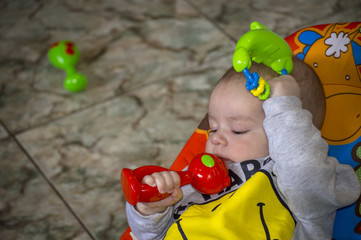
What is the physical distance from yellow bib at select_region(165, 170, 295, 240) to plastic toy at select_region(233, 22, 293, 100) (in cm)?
16

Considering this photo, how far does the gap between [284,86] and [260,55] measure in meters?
0.08

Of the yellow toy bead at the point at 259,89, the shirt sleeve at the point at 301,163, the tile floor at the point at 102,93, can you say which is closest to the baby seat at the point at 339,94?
the shirt sleeve at the point at 301,163

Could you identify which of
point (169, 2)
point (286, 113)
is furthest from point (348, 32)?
point (169, 2)

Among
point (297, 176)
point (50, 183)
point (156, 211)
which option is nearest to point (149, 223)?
point (156, 211)

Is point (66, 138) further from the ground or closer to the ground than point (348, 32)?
closer to the ground

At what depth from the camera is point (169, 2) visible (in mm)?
2137

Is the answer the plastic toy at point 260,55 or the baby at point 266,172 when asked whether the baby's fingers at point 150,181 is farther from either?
the plastic toy at point 260,55

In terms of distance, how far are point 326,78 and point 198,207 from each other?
41 cm

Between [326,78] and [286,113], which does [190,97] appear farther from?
[286,113]

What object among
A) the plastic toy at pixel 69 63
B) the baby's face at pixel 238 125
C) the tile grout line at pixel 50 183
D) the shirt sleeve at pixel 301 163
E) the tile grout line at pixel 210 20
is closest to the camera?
the shirt sleeve at pixel 301 163

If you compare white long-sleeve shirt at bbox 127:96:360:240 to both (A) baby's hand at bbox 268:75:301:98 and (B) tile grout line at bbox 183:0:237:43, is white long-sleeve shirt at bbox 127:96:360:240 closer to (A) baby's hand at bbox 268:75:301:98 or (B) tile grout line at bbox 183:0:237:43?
(A) baby's hand at bbox 268:75:301:98

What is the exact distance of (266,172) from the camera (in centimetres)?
92

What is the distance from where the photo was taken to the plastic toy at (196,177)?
2.80 ft

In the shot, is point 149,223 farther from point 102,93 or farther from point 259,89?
point 102,93
